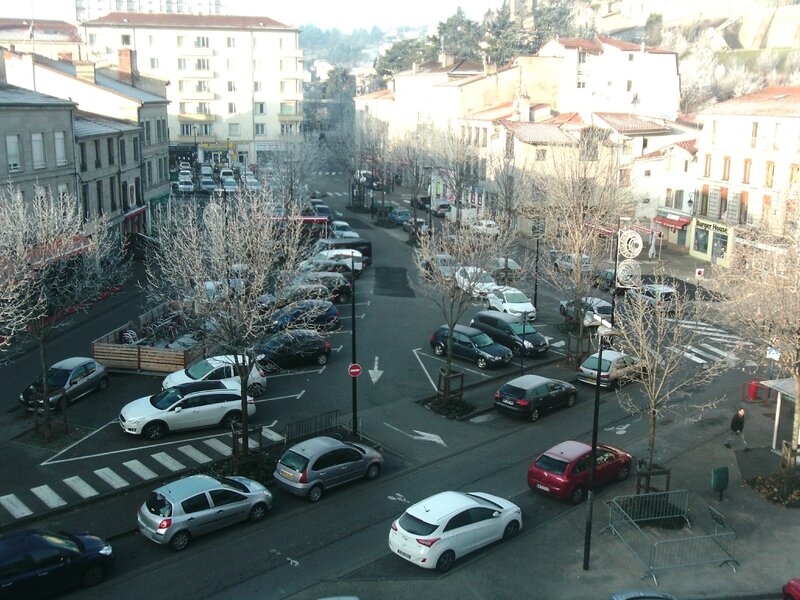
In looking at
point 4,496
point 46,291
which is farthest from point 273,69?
point 4,496

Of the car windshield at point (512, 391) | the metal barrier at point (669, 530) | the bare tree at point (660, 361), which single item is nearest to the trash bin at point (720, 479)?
the metal barrier at point (669, 530)

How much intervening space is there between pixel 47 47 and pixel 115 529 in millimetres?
88553

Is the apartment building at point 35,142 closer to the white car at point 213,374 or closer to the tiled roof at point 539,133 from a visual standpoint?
the white car at point 213,374

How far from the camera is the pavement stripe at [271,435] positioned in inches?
971

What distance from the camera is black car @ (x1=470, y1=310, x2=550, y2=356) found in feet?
109

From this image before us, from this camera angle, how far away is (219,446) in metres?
24.0

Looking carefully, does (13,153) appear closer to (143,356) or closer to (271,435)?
(143,356)

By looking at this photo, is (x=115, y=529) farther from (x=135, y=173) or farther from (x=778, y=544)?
(x=135, y=173)

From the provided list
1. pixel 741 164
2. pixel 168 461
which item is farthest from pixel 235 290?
pixel 741 164

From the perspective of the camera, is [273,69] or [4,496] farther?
[273,69]

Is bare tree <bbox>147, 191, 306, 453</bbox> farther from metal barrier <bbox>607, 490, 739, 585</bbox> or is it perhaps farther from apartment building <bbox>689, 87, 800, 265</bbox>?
apartment building <bbox>689, 87, 800, 265</bbox>

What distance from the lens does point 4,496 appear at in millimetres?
20172

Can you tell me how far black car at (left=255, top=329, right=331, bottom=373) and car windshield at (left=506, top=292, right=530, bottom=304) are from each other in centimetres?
1142

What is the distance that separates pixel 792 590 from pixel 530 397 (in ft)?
36.7
